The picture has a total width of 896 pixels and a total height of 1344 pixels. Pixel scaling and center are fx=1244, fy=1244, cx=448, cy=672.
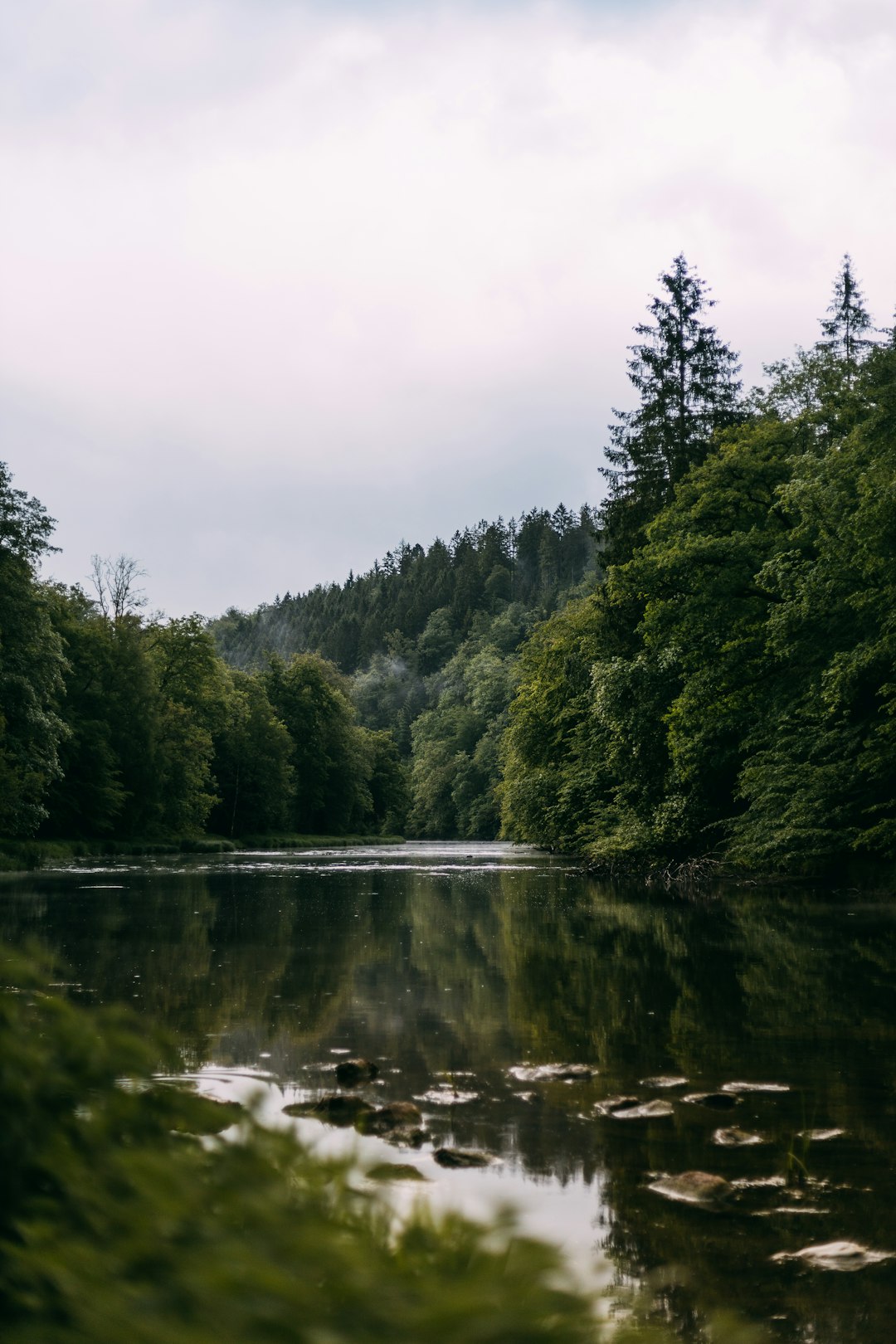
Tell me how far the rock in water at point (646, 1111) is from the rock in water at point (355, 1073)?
156 centimetres

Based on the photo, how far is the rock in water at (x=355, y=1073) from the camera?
23.7ft

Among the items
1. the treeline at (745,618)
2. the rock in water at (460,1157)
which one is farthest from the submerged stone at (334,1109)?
the treeline at (745,618)

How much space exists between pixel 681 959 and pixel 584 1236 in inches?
365

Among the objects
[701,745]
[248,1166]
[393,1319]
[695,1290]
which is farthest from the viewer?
[701,745]

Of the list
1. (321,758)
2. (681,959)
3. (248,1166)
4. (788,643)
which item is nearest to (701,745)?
(788,643)

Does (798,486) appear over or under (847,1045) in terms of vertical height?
over

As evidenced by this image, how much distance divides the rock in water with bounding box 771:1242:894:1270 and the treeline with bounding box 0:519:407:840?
116 ft

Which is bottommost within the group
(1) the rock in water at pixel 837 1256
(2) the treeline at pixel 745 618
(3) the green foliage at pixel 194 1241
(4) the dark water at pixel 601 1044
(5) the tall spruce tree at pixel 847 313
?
(4) the dark water at pixel 601 1044

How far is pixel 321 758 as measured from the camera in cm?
8825

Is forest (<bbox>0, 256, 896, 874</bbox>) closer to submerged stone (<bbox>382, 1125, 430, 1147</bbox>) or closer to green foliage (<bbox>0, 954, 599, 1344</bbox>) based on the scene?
submerged stone (<bbox>382, 1125, 430, 1147</bbox>)

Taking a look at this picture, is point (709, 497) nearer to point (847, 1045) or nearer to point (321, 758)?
point (847, 1045)

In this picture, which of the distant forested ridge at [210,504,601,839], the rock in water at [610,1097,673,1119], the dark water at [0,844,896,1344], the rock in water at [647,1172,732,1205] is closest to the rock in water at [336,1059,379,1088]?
the dark water at [0,844,896,1344]

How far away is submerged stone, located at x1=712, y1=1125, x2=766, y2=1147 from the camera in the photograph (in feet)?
19.1

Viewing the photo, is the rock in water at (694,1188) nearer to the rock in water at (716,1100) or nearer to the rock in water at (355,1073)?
the rock in water at (716,1100)
